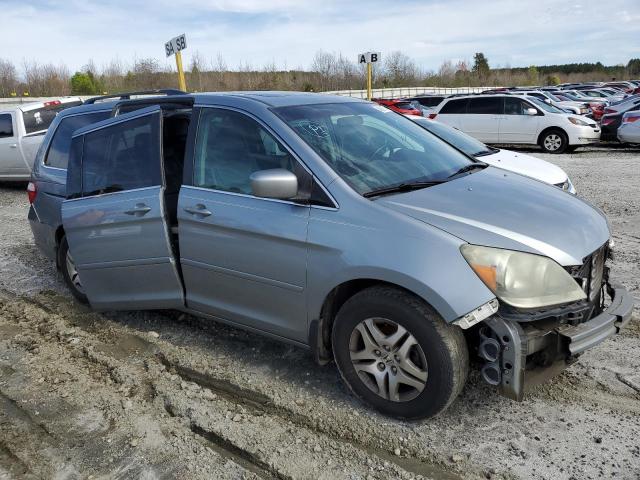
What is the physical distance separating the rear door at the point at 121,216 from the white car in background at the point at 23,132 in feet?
25.6

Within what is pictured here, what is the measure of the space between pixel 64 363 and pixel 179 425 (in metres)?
1.36

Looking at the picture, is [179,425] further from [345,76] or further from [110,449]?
[345,76]

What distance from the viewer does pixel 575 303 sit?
281 centimetres

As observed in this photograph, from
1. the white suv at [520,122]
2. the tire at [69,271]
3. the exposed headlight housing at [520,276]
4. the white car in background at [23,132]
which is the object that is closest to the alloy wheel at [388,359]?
the exposed headlight housing at [520,276]

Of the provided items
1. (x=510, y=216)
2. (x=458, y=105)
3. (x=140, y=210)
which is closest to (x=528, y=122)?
(x=458, y=105)

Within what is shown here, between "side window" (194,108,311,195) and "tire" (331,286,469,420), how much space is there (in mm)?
994

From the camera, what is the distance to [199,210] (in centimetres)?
366

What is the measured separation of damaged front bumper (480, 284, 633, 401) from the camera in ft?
8.84

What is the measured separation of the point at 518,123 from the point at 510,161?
9.05m

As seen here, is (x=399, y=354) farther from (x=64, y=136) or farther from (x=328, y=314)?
(x=64, y=136)

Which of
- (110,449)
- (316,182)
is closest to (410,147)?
(316,182)

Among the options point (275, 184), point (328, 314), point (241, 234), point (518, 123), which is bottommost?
point (328, 314)

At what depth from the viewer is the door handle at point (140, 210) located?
12.9 ft

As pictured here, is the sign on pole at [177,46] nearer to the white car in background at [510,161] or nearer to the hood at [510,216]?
the white car in background at [510,161]
